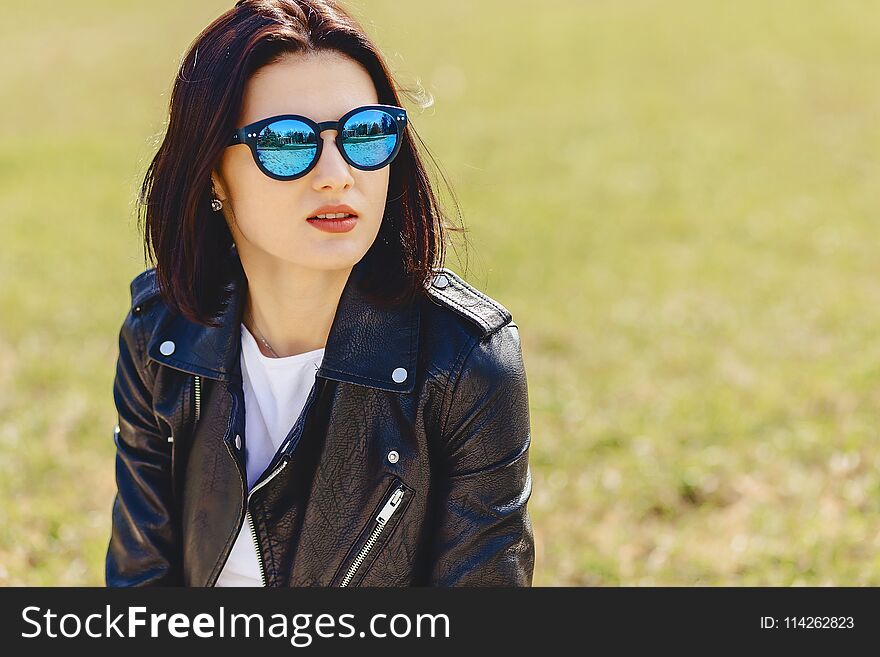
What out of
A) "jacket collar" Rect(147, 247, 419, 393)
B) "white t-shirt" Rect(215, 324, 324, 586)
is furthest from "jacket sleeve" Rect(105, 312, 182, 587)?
"white t-shirt" Rect(215, 324, 324, 586)

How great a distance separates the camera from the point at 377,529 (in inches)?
92.4

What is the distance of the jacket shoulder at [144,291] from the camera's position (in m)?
2.61

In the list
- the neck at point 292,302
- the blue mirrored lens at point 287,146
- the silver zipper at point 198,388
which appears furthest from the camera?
the silver zipper at point 198,388

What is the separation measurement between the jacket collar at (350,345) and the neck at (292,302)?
0.16 ft

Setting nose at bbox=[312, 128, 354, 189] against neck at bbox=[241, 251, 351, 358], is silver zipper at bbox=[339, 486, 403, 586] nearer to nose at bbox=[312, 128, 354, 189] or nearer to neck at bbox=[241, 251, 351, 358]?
neck at bbox=[241, 251, 351, 358]

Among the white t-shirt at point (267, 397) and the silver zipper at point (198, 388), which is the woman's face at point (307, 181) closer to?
the white t-shirt at point (267, 397)

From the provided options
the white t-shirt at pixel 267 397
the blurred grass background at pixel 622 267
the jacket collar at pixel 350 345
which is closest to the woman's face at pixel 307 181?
the jacket collar at pixel 350 345

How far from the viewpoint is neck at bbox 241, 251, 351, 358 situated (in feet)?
7.79

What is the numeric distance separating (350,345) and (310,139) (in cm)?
47

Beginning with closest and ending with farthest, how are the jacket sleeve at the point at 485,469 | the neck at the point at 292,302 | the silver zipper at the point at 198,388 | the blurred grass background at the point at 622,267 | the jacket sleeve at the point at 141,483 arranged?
the jacket sleeve at the point at 485,469, the neck at the point at 292,302, the silver zipper at the point at 198,388, the jacket sleeve at the point at 141,483, the blurred grass background at the point at 622,267

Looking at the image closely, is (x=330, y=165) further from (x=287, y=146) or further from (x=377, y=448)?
(x=377, y=448)

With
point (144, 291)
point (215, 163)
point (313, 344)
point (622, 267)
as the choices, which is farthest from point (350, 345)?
point (622, 267)

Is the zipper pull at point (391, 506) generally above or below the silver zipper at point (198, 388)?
below

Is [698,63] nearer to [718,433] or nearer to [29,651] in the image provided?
[718,433]
